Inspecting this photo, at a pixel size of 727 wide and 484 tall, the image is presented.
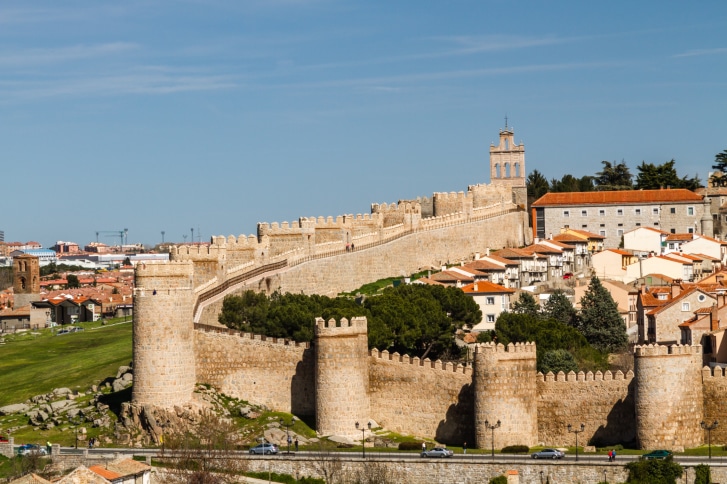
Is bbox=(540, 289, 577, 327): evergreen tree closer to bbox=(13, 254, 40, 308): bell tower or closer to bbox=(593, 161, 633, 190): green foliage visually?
bbox=(593, 161, 633, 190): green foliage

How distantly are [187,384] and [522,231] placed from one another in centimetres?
4440

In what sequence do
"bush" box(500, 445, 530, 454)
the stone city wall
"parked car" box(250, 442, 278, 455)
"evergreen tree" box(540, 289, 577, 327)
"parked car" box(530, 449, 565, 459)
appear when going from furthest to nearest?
1. "evergreen tree" box(540, 289, 577, 327)
2. the stone city wall
3. "parked car" box(250, 442, 278, 455)
4. "bush" box(500, 445, 530, 454)
5. "parked car" box(530, 449, 565, 459)

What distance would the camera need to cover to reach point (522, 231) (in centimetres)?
10031

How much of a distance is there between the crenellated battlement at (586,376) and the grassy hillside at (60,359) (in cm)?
2029

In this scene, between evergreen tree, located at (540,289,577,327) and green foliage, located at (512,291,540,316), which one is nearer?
evergreen tree, located at (540,289,577,327)

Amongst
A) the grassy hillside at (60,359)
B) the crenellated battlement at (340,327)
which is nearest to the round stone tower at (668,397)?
the crenellated battlement at (340,327)

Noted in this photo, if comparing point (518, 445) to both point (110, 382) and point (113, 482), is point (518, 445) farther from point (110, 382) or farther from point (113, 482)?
point (110, 382)

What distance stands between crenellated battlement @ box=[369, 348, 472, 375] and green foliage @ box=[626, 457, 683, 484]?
332 inches

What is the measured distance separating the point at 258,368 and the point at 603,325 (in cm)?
2007

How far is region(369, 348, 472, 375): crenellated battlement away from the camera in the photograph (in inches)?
2277

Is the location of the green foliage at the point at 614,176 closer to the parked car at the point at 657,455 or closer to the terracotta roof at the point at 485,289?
the terracotta roof at the point at 485,289

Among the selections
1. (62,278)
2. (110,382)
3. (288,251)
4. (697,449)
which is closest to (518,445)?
(697,449)

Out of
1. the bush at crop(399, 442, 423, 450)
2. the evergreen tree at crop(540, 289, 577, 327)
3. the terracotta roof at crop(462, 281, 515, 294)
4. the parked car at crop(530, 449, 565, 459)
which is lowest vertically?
the parked car at crop(530, 449, 565, 459)

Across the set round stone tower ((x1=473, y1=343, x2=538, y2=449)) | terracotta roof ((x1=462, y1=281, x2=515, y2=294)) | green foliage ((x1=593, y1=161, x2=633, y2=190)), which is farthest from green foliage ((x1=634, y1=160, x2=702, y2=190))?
round stone tower ((x1=473, y1=343, x2=538, y2=449))
